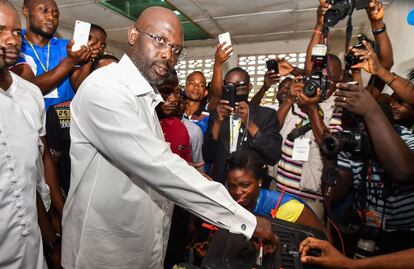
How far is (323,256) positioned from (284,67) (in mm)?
2097

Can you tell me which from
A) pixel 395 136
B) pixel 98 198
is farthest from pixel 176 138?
pixel 395 136

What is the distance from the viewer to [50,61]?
83.0 inches

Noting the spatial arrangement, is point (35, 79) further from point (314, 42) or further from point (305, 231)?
point (314, 42)

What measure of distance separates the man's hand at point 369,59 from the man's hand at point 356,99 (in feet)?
1.79

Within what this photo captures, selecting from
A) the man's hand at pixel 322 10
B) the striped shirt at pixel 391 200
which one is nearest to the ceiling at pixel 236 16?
the man's hand at pixel 322 10

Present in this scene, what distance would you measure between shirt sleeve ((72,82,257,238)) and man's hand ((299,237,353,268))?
21 cm

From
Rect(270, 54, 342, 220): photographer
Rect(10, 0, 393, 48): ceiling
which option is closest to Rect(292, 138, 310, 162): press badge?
Rect(270, 54, 342, 220): photographer

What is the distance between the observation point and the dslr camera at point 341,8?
74.0 inches

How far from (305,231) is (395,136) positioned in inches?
22.2

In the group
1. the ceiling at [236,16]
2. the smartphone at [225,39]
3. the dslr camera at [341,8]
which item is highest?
the ceiling at [236,16]

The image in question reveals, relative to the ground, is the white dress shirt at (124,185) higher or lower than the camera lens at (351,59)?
lower

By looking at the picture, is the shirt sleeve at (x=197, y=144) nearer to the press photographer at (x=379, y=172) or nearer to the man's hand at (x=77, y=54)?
the man's hand at (x=77, y=54)

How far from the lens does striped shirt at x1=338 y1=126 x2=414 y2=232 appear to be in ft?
4.58

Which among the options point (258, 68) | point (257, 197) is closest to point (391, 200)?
point (257, 197)
